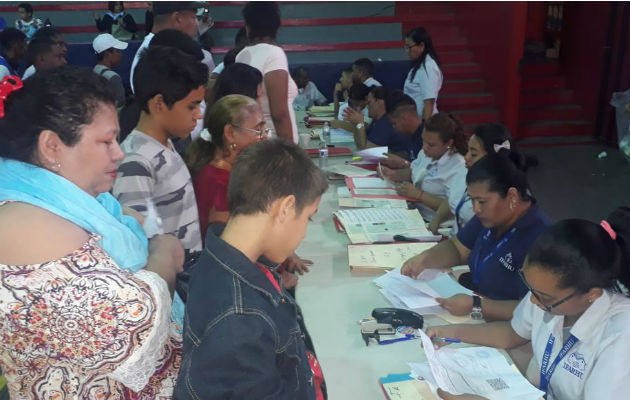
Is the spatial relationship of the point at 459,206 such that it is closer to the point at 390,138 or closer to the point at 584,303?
the point at 584,303

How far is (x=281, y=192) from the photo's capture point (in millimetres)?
1112

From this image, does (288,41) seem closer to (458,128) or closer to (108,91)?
(458,128)

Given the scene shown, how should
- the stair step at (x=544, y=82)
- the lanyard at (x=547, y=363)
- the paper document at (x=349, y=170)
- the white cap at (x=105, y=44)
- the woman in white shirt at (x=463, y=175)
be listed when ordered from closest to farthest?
the lanyard at (x=547, y=363)
the woman in white shirt at (x=463, y=175)
the paper document at (x=349, y=170)
the white cap at (x=105, y=44)
the stair step at (x=544, y=82)

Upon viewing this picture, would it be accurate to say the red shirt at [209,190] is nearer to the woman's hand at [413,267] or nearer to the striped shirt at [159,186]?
the striped shirt at [159,186]

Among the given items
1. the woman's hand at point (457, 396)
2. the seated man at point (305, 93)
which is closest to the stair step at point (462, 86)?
the seated man at point (305, 93)

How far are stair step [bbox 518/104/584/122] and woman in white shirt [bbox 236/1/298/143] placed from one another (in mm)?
5352

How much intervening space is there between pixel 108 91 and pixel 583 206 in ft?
15.6

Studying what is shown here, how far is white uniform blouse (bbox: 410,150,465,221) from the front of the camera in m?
3.04

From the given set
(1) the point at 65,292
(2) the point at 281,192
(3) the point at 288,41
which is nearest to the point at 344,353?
(2) the point at 281,192

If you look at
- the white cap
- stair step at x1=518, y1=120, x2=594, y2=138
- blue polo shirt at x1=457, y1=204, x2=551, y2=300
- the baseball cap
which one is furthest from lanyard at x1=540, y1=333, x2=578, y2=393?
stair step at x1=518, y1=120, x2=594, y2=138

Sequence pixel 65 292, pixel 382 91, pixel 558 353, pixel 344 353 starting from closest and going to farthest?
1. pixel 65 292
2. pixel 558 353
3. pixel 344 353
4. pixel 382 91

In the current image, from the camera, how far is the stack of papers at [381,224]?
242 cm

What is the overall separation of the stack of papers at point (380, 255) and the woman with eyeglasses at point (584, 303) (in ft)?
2.35

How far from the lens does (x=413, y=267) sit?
204 centimetres
